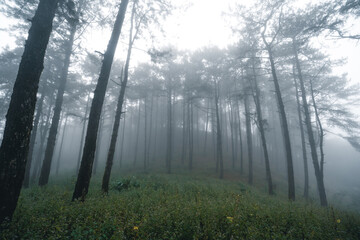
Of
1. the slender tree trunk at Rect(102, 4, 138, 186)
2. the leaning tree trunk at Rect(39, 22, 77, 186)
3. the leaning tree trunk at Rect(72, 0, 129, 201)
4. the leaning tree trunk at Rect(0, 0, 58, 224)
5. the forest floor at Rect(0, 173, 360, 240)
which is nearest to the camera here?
the forest floor at Rect(0, 173, 360, 240)

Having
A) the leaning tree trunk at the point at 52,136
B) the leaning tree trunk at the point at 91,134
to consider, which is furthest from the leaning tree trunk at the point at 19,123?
the leaning tree trunk at the point at 52,136

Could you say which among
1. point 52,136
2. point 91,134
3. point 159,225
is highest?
point 52,136

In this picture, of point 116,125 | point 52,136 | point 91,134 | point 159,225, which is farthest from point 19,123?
point 52,136

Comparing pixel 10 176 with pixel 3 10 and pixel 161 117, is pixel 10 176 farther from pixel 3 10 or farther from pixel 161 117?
pixel 161 117

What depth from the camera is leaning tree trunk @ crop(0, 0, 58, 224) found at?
3518 mm

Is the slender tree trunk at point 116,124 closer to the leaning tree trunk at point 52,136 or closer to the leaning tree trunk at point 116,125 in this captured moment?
the leaning tree trunk at point 116,125

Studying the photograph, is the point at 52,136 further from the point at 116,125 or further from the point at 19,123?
the point at 19,123

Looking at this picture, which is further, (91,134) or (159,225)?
(91,134)

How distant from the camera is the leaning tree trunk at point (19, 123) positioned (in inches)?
138

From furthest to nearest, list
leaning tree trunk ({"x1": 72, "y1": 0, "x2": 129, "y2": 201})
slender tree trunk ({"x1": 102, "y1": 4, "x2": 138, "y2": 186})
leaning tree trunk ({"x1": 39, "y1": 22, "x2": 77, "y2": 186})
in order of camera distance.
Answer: leaning tree trunk ({"x1": 39, "y1": 22, "x2": 77, "y2": 186}) → slender tree trunk ({"x1": 102, "y1": 4, "x2": 138, "y2": 186}) → leaning tree trunk ({"x1": 72, "y1": 0, "x2": 129, "y2": 201})

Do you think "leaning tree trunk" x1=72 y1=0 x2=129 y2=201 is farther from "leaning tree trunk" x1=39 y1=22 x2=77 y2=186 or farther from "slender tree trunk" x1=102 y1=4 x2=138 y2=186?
"leaning tree trunk" x1=39 y1=22 x2=77 y2=186

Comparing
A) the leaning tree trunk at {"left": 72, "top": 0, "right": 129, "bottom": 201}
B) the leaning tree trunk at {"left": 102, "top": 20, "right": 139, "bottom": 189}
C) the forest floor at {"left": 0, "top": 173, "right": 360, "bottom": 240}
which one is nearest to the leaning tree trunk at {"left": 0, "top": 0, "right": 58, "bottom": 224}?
the forest floor at {"left": 0, "top": 173, "right": 360, "bottom": 240}

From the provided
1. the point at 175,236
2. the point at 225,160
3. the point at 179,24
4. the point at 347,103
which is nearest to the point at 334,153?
the point at 347,103

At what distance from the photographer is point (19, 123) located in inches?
146
